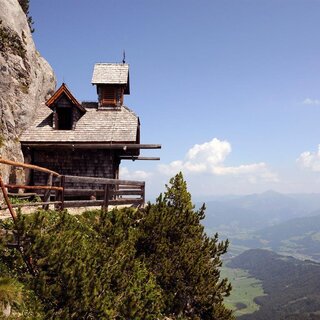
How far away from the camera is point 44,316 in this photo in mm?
9398

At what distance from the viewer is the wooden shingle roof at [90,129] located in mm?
26531

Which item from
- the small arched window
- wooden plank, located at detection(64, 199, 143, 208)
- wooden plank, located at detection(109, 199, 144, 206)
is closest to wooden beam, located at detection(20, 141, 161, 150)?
the small arched window

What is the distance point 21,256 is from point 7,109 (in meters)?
18.0

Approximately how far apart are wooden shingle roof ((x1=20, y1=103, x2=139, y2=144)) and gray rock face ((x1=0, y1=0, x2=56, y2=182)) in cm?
83

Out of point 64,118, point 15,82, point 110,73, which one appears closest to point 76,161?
point 64,118

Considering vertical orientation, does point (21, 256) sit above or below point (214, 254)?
above

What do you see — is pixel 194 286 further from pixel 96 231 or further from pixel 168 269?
pixel 96 231

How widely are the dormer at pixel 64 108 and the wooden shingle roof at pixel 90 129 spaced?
0.56 m

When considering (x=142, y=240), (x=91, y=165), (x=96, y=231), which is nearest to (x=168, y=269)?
(x=142, y=240)

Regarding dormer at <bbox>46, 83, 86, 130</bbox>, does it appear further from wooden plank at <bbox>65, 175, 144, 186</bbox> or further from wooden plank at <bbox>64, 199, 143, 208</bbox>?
wooden plank at <bbox>64, 199, 143, 208</bbox>

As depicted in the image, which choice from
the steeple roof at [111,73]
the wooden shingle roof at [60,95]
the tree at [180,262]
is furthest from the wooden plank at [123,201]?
the steeple roof at [111,73]

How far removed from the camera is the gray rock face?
2505cm

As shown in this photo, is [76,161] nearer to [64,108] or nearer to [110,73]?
[64,108]

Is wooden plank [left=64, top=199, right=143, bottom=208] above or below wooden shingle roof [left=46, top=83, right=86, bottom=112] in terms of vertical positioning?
below
